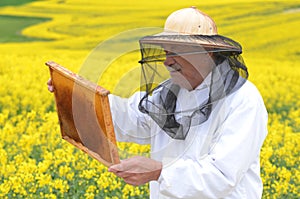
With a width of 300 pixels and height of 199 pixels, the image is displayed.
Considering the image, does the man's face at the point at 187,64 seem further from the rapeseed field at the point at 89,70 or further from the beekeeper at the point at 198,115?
the rapeseed field at the point at 89,70

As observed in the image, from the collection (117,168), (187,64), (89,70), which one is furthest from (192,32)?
(117,168)

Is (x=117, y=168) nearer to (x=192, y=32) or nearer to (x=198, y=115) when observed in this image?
(x=198, y=115)

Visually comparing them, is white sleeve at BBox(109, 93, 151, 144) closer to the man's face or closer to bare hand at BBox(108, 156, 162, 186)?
the man's face

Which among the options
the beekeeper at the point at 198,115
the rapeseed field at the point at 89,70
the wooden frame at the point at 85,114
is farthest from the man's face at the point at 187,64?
the wooden frame at the point at 85,114

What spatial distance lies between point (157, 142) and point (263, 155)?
2487 millimetres

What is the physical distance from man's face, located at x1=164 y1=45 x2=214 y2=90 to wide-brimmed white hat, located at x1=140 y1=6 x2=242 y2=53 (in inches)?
1.5

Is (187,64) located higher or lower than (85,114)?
higher

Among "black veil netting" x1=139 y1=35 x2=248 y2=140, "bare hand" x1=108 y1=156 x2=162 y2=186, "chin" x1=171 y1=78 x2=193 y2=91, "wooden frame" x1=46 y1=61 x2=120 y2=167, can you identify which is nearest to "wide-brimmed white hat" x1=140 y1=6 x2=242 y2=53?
"black veil netting" x1=139 y1=35 x2=248 y2=140

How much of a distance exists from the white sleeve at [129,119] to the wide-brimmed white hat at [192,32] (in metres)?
0.46

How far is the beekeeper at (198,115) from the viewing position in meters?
2.27

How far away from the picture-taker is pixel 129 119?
281cm

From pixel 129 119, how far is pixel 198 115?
18.3 inches

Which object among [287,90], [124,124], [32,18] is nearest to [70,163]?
[124,124]

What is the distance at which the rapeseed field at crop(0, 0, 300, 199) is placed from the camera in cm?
454
